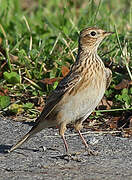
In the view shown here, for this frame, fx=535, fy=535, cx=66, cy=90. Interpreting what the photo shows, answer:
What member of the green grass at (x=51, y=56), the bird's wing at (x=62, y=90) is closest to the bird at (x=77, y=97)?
the bird's wing at (x=62, y=90)

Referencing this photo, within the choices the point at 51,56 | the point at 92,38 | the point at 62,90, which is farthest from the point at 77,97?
the point at 51,56

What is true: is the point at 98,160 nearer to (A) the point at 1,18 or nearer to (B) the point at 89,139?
(B) the point at 89,139

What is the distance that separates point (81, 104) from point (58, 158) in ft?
2.19

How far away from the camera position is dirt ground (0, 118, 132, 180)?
211 inches

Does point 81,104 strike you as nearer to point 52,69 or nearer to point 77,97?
point 77,97

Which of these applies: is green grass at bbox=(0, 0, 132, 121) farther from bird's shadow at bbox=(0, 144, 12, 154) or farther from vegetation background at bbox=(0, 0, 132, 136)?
bird's shadow at bbox=(0, 144, 12, 154)

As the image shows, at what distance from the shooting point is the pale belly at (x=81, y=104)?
6102 mm

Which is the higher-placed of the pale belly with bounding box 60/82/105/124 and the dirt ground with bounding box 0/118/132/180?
the pale belly with bounding box 60/82/105/124

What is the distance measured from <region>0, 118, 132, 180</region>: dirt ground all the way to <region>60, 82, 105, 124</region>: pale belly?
18.2 inches

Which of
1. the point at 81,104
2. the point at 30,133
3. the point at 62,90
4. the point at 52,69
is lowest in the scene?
the point at 30,133

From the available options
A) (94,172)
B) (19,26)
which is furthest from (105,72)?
(19,26)

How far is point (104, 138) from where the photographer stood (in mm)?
6832

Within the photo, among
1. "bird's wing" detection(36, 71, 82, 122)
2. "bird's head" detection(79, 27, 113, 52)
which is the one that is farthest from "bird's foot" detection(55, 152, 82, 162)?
"bird's head" detection(79, 27, 113, 52)

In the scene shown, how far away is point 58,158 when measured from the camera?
19.7ft
